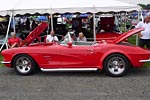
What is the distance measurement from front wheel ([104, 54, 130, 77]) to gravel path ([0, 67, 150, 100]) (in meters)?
0.17

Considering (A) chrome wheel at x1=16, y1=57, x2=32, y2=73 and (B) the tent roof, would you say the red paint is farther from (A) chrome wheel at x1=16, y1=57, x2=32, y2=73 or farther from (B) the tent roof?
(B) the tent roof

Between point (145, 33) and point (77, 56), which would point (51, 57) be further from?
point (145, 33)

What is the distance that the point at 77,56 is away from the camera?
332 inches

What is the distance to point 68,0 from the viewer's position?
45.6ft

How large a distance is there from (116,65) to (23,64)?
2520mm

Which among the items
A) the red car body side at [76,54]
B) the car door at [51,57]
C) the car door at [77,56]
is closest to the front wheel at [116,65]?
the red car body side at [76,54]

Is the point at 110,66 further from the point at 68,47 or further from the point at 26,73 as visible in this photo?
the point at 26,73

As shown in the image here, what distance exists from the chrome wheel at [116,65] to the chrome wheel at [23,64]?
217 cm

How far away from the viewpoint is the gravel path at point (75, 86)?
6.43m

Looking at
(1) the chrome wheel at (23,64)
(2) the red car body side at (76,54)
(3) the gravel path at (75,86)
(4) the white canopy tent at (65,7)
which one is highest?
(4) the white canopy tent at (65,7)

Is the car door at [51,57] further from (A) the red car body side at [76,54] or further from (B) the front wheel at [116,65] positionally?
(B) the front wheel at [116,65]

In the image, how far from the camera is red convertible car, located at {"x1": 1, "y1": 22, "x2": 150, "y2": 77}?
8.27 metres

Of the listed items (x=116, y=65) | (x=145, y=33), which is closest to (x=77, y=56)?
A: (x=116, y=65)

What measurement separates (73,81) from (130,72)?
1884 millimetres
